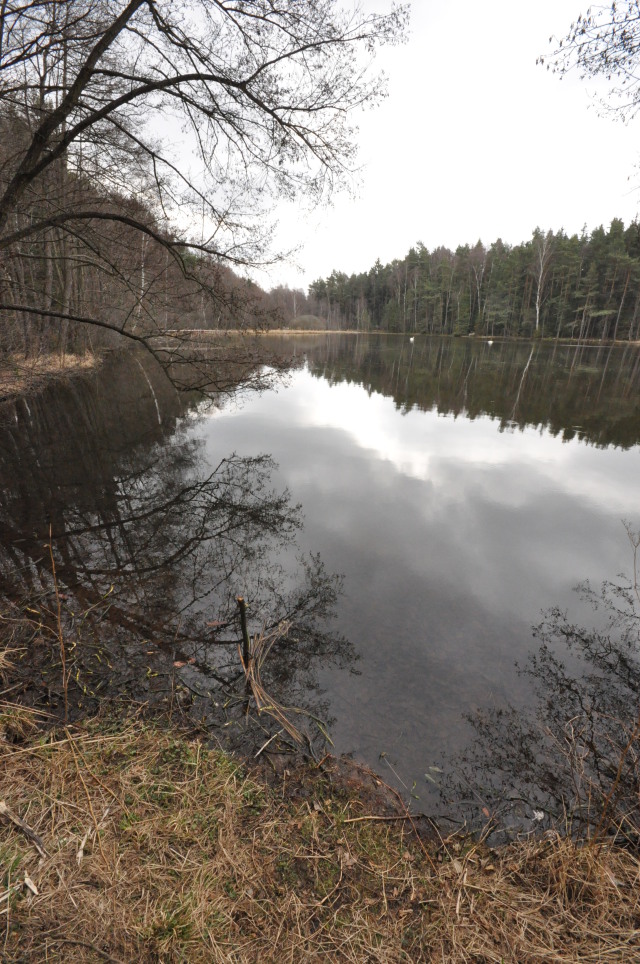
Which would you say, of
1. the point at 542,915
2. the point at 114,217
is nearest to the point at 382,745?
the point at 542,915

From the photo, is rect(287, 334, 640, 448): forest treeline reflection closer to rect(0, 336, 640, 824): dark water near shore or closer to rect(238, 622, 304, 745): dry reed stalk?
rect(0, 336, 640, 824): dark water near shore

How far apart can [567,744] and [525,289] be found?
68107 mm

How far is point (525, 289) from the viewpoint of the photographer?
57.4m

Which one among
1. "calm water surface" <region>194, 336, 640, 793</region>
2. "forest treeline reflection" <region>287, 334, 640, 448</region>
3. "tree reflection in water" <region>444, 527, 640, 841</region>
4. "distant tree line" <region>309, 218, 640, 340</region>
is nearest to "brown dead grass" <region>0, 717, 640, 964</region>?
"tree reflection in water" <region>444, 527, 640, 841</region>

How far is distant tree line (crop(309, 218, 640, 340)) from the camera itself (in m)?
50.9

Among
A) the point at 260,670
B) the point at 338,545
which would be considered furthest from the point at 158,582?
the point at 338,545

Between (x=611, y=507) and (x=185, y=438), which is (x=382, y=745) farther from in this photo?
(x=185, y=438)

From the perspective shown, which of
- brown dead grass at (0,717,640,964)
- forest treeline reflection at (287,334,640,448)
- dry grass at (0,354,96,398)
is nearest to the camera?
brown dead grass at (0,717,640,964)

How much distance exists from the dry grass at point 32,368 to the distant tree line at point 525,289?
163 ft

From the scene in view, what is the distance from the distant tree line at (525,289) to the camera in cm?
5088

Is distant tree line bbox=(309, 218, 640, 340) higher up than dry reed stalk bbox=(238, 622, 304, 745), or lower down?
higher up

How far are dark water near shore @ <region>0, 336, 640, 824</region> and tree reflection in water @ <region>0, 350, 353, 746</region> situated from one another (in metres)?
0.03

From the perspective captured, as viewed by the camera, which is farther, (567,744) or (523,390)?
(523,390)

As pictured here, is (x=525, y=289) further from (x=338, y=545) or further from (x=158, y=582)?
(x=158, y=582)
